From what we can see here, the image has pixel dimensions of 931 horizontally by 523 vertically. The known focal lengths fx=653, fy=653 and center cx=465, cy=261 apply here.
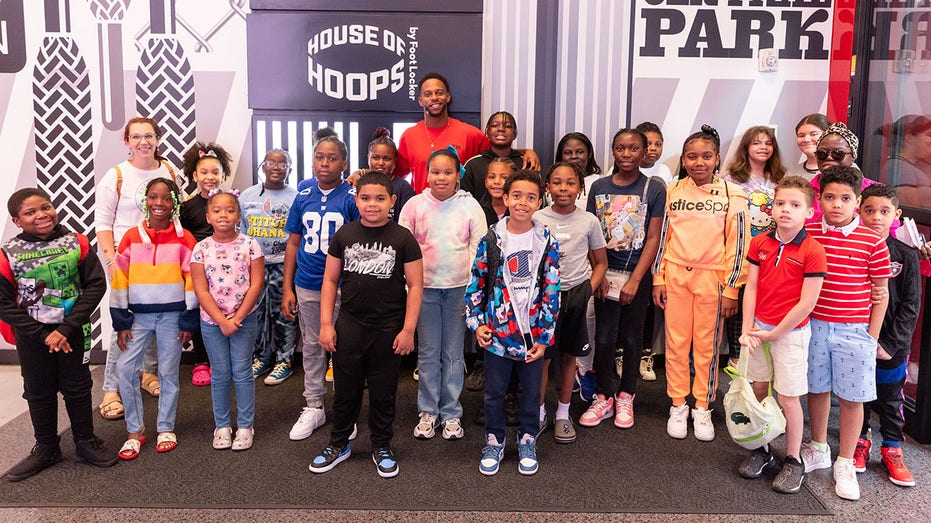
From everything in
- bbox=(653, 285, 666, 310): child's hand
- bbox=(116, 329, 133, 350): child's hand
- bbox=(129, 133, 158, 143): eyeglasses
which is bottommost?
bbox=(116, 329, 133, 350): child's hand

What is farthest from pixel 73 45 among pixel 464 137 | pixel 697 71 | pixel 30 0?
pixel 697 71

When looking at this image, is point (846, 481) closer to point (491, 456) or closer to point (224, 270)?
point (491, 456)

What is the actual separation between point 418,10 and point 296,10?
772 millimetres

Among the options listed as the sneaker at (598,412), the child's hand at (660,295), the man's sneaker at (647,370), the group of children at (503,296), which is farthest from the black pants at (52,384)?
the man's sneaker at (647,370)

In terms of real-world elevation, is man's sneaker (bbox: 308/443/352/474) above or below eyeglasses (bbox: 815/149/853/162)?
below

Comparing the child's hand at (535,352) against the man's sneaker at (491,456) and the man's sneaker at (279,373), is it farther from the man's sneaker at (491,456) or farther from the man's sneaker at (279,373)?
the man's sneaker at (279,373)

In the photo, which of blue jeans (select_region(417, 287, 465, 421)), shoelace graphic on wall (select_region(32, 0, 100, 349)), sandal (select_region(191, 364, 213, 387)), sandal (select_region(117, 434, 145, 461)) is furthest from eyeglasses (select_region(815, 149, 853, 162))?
shoelace graphic on wall (select_region(32, 0, 100, 349))

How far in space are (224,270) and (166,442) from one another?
0.85 metres

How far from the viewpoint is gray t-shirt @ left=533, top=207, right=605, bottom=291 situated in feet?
9.91

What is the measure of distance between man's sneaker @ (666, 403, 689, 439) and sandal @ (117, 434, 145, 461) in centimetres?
251

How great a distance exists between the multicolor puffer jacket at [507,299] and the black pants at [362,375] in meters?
0.39

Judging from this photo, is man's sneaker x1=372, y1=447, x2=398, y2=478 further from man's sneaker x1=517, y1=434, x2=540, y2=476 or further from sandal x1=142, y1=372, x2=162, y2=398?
sandal x1=142, y1=372, x2=162, y2=398

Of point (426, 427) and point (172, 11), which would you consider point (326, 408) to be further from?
point (172, 11)

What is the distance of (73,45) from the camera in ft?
13.7
